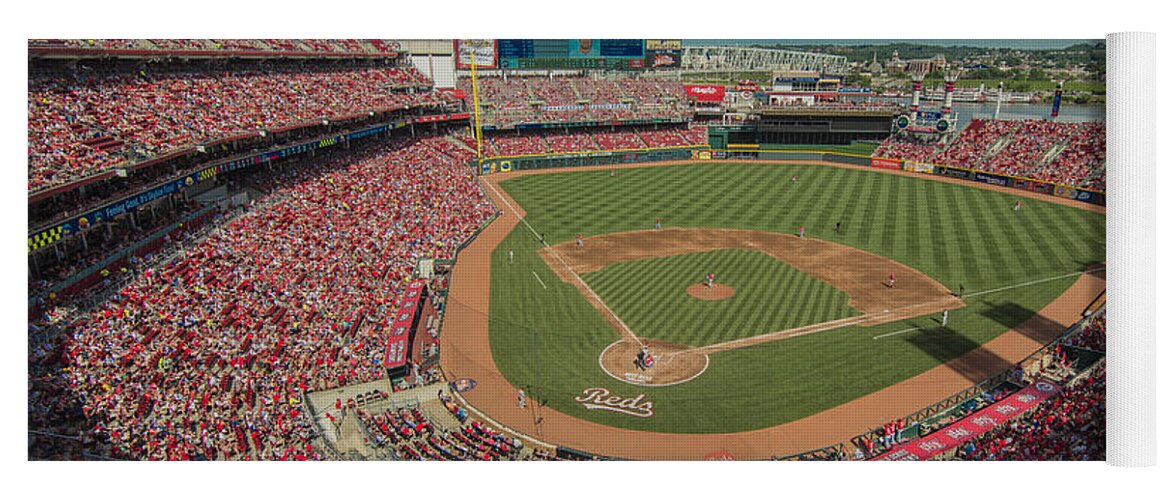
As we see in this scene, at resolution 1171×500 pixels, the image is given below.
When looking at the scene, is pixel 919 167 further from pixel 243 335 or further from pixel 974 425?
pixel 243 335

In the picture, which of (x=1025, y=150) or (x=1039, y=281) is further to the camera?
(x=1025, y=150)

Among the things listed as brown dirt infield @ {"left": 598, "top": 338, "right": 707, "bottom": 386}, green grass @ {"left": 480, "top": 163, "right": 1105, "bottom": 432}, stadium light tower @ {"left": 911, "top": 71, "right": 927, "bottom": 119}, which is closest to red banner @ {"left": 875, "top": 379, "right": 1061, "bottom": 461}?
green grass @ {"left": 480, "top": 163, "right": 1105, "bottom": 432}

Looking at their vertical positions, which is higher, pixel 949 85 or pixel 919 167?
pixel 949 85

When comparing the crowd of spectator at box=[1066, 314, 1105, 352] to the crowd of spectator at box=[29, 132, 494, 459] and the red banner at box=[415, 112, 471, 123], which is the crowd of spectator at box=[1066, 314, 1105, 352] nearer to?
the crowd of spectator at box=[29, 132, 494, 459]

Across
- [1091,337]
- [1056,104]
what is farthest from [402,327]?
[1056,104]

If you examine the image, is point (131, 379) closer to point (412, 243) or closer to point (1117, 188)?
point (412, 243)

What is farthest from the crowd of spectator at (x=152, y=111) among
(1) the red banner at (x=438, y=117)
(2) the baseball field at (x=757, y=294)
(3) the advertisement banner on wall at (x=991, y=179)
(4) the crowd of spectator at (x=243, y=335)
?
(3) the advertisement banner on wall at (x=991, y=179)
